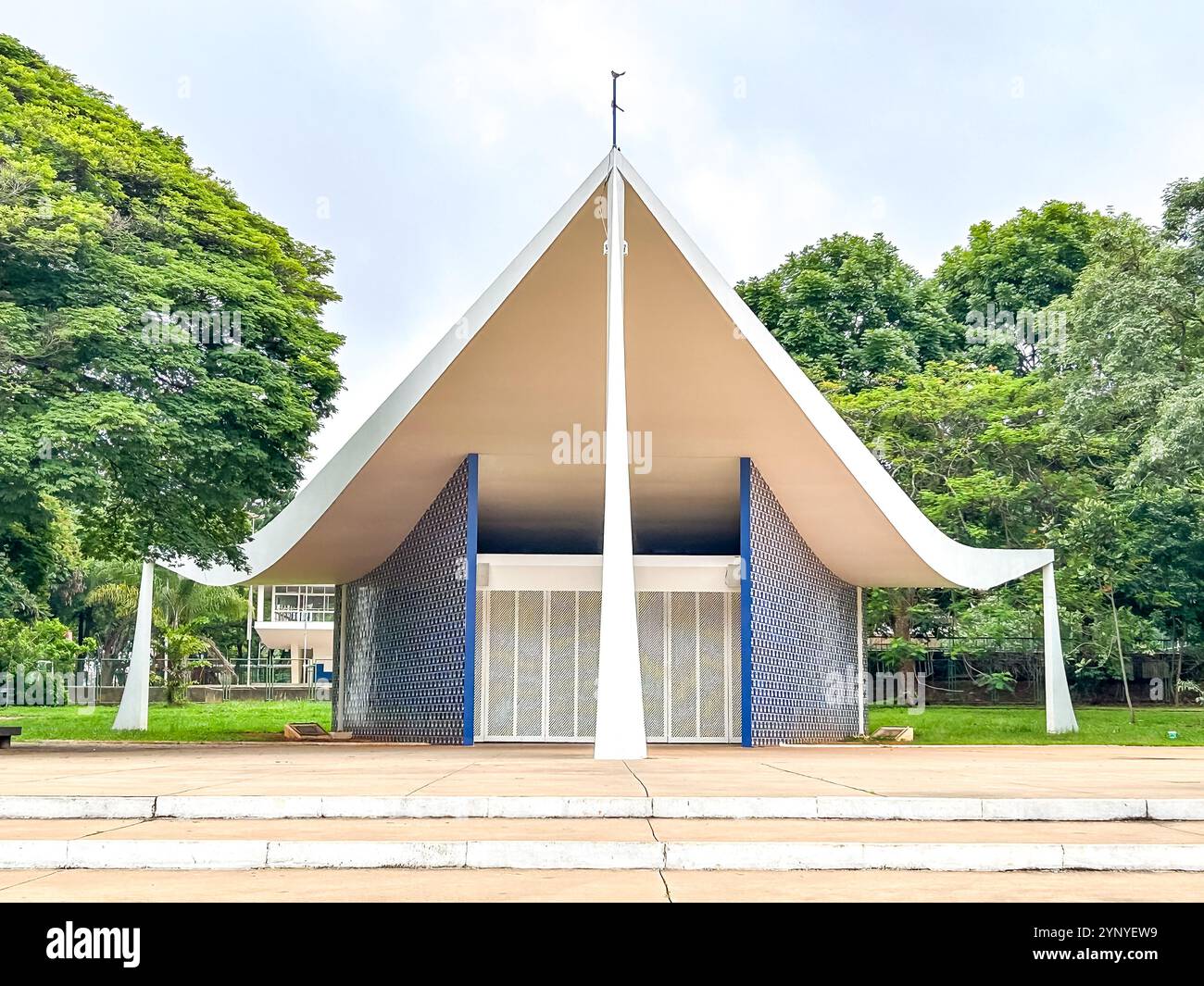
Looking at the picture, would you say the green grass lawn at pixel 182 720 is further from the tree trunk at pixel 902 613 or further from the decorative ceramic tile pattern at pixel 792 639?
the tree trunk at pixel 902 613

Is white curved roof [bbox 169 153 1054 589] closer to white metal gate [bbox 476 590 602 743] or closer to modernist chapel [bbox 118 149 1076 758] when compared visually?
modernist chapel [bbox 118 149 1076 758]

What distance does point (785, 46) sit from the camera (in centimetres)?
1525

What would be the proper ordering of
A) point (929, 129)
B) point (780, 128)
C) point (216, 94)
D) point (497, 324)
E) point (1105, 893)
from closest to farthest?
point (1105, 893), point (497, 324), point (216, 94), point (780, 128), point (929, 129)

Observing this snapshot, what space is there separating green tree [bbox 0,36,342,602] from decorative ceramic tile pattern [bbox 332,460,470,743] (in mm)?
2709

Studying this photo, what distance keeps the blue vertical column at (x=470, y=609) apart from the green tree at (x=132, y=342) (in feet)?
8.29

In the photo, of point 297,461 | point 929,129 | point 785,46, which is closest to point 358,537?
point 297,461

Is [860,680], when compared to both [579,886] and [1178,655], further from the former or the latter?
[579,886]

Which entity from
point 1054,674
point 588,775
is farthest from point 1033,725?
point 588,775

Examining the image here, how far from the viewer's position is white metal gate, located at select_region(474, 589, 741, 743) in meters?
20.2

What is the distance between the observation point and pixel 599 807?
6910 mm

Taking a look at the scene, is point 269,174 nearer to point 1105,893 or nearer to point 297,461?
point 297,461

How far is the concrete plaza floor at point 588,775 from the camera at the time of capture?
7.86 m

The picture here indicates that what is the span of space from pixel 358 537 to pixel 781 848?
57.8 feet

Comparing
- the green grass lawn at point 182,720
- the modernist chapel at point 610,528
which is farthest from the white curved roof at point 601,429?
the green grass lawn at point 182,720
